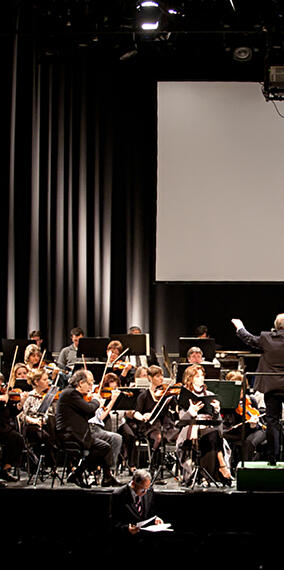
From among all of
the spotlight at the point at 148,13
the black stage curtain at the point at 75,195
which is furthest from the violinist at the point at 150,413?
the spotlight at the point at 148,13

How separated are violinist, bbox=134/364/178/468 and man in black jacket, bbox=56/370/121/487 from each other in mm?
655

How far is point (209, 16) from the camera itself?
11.2 meters

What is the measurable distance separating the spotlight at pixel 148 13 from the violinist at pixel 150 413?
4623mm

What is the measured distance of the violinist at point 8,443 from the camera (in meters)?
8.61

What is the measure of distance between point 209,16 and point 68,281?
4.87 m

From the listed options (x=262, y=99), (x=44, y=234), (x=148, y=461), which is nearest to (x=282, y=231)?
(x=262, y=99)

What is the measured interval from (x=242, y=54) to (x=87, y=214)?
12.1 ft

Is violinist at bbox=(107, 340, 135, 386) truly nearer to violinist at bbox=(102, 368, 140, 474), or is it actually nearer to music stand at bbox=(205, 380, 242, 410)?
violinist at bbox=(102, 368, 140, 474)

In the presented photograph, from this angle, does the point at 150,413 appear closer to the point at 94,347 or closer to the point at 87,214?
the point at 94,347

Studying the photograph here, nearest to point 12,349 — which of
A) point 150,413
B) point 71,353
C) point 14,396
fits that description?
point 71,353

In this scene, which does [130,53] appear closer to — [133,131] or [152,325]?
[133,131]

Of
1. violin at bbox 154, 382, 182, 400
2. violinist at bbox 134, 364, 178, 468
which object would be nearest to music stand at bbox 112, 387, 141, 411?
violinist at bbox 134, 364, 178, 468

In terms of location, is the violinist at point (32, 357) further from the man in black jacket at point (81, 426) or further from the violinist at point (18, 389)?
the man in black jacket at point (81, 426)

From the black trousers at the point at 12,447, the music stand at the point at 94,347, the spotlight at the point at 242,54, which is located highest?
the spotlight at the point at 242,54
